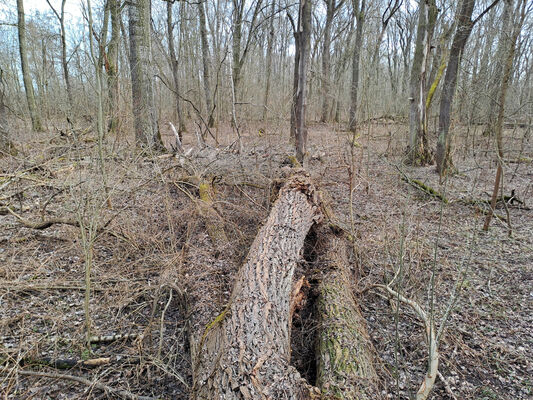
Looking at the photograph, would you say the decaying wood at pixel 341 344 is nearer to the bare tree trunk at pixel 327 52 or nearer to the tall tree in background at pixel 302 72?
the tall tree in background at pixel 302 72

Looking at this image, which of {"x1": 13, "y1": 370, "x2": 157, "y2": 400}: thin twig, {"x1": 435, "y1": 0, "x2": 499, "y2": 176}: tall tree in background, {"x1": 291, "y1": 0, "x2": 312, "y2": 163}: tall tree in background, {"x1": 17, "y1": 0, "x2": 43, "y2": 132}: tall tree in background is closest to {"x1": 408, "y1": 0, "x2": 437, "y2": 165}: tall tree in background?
{"x1": 435, "y1": 0, "x2": 499, "y2": 176}: tall tree in background

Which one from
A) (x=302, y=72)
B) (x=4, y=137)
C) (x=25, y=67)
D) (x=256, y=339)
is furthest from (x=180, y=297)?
(x=25, y=67)

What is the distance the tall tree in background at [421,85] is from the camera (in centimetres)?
739

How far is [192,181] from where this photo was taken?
5027 mm

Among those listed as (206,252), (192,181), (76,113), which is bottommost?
(206,252)

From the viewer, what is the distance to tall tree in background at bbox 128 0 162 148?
6.10m

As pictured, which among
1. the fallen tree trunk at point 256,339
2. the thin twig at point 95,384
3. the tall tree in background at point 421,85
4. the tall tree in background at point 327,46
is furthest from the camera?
the tall tree in background at point 327,46

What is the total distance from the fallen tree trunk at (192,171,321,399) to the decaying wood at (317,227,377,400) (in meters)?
0.20

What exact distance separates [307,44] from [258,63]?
14.5m

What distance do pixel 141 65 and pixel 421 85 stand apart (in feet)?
21.6

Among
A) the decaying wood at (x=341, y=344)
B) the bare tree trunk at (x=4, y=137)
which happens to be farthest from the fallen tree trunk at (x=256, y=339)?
the bare tree trunk at (x=4, y=137)

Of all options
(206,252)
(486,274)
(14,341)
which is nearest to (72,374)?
(14,341)

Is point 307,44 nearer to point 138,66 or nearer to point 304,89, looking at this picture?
point 304,89

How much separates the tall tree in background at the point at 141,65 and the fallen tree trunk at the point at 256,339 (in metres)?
4.37
